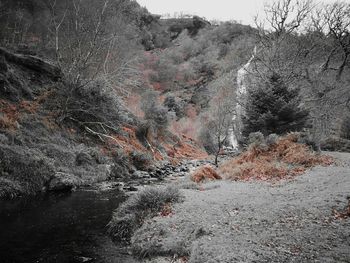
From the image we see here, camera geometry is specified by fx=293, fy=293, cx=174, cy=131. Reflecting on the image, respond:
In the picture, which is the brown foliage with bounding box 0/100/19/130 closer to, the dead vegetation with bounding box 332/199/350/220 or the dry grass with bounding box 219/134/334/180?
the dry grass with bounding box 219/134/334/180

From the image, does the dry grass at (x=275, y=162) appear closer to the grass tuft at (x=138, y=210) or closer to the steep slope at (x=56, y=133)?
the grass tuft at (x=138, y=210)

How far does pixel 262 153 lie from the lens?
41.8 feet

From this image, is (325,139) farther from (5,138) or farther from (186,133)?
(186,133)

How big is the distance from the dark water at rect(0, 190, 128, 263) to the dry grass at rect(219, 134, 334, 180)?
16.4ft

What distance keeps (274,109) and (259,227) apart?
10.3 m

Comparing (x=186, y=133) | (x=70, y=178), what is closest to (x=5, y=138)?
(x=70, y=178)

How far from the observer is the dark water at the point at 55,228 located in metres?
5.77

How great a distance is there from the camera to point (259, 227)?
577cm

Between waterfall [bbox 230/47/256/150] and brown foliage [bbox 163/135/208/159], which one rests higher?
waterfall [bbox 230/47/256/150]

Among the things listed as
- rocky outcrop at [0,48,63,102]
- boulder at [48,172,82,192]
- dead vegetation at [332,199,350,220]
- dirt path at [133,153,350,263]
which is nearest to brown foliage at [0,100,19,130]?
rocky outcrop at [0,48,63,102]

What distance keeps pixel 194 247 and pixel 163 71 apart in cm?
5527

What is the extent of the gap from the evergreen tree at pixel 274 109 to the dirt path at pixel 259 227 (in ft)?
21.6

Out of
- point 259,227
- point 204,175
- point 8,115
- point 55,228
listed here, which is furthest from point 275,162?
point 8,115

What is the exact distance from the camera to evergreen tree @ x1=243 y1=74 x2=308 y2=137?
14828mm
